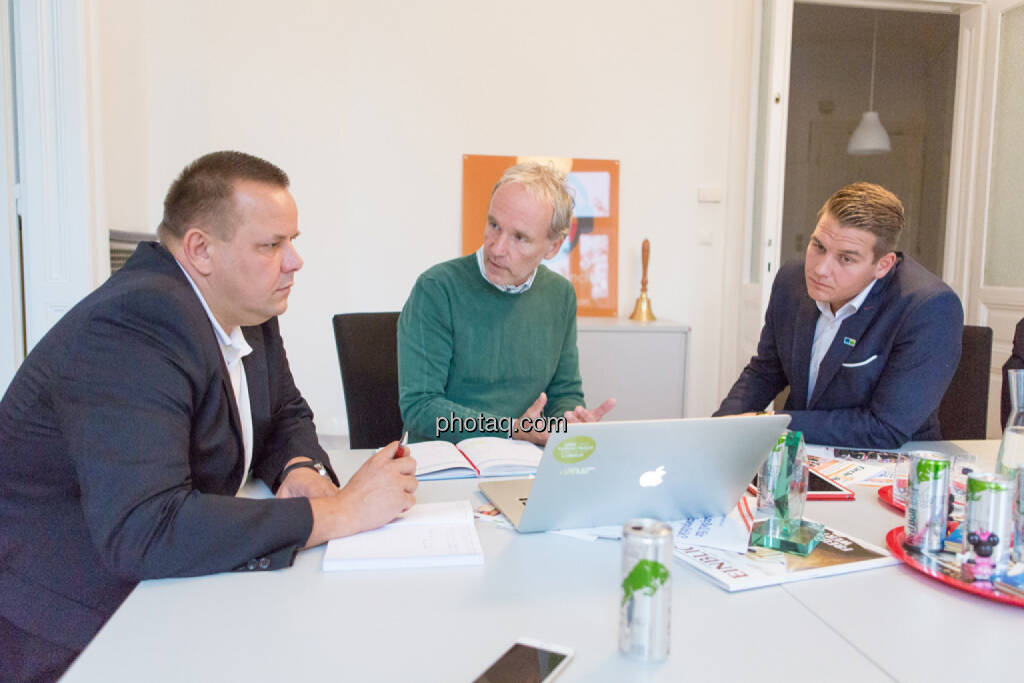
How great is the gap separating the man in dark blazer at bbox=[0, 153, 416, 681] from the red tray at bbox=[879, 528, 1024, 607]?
0.76 metres

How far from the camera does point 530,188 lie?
80.6 inches

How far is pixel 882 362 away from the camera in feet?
6.74

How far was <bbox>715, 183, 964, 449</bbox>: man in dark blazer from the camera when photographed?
1.94 m

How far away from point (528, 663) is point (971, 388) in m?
1.88

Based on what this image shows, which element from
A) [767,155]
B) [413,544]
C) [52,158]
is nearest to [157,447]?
[413,544]

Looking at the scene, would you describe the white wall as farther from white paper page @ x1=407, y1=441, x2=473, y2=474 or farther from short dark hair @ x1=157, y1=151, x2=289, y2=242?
short dark hair @ x1=157, y1=151, x2=289, y2=242

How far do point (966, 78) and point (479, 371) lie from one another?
360 centimetres

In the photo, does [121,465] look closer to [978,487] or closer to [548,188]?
[978,487]

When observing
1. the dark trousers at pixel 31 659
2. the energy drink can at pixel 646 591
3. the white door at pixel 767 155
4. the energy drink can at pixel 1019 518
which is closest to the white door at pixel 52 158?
the dark trousers at pixel 31 659

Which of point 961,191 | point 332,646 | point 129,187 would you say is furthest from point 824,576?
point 961,191

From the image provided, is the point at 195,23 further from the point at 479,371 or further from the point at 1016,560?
the point at 1016,560

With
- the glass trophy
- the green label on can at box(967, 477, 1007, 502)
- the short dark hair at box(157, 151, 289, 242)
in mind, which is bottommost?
Answer: the glass trophy

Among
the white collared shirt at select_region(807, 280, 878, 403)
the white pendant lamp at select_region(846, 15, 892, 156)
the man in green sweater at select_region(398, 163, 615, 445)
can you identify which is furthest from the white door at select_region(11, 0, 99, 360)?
the white pendant lamp at select_region(846, 15, 892, 156)

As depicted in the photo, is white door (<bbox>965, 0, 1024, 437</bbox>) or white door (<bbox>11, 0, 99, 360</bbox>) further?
white door (<bbox>965, 0, 1024, 437</bbox>)
